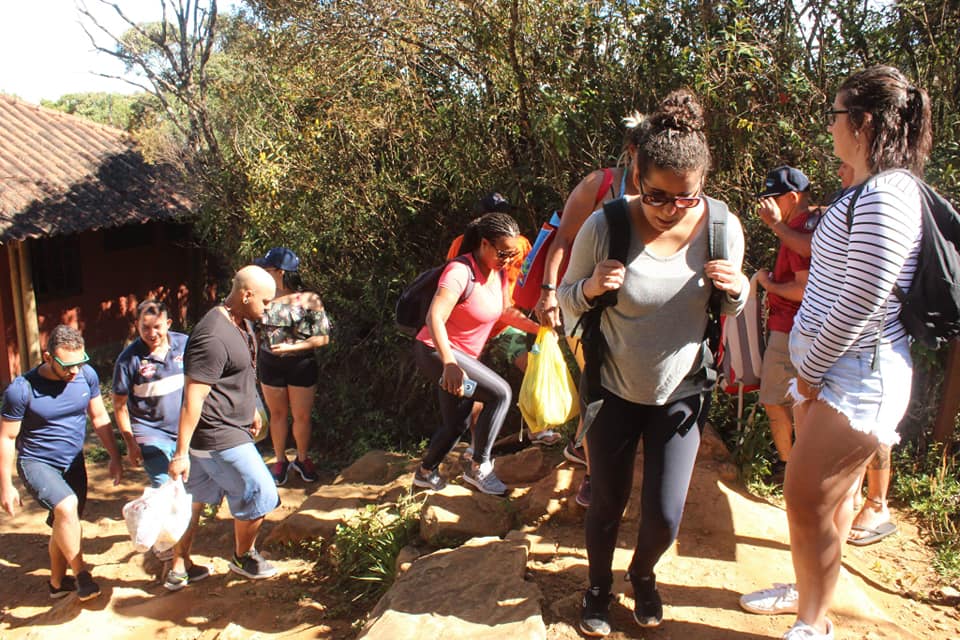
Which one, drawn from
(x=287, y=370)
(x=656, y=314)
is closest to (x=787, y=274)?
(x=656, y=314)

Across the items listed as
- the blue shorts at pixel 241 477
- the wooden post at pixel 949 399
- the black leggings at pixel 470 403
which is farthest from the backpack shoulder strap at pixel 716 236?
the blue shorts at pixel 241 477

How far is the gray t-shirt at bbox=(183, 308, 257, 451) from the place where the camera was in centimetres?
368

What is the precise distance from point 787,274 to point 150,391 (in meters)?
3.79

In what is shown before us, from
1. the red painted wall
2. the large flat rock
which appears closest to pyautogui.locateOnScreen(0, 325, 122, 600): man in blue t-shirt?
the large flat rock

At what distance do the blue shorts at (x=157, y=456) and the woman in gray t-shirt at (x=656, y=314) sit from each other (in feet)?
9.63

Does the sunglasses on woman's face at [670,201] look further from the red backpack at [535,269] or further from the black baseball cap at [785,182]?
the black baseball cap at [785,182]

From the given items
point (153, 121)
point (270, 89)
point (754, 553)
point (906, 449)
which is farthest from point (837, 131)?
point (153, 121)

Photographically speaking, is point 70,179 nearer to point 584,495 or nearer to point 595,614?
point 584,495

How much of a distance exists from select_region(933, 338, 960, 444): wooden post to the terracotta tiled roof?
391 inches

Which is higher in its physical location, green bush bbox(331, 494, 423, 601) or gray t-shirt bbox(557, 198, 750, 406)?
gray t-shirt bbox(557, 198, 750, 406)

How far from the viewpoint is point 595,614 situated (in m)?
2.85

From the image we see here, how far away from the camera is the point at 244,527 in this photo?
4.23 metres

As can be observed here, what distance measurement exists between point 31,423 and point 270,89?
16.3 ft

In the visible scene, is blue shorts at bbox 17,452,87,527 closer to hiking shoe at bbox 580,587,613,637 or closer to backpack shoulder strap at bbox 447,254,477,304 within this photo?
backpack shoulder strap at bbox 447,254,477,304
